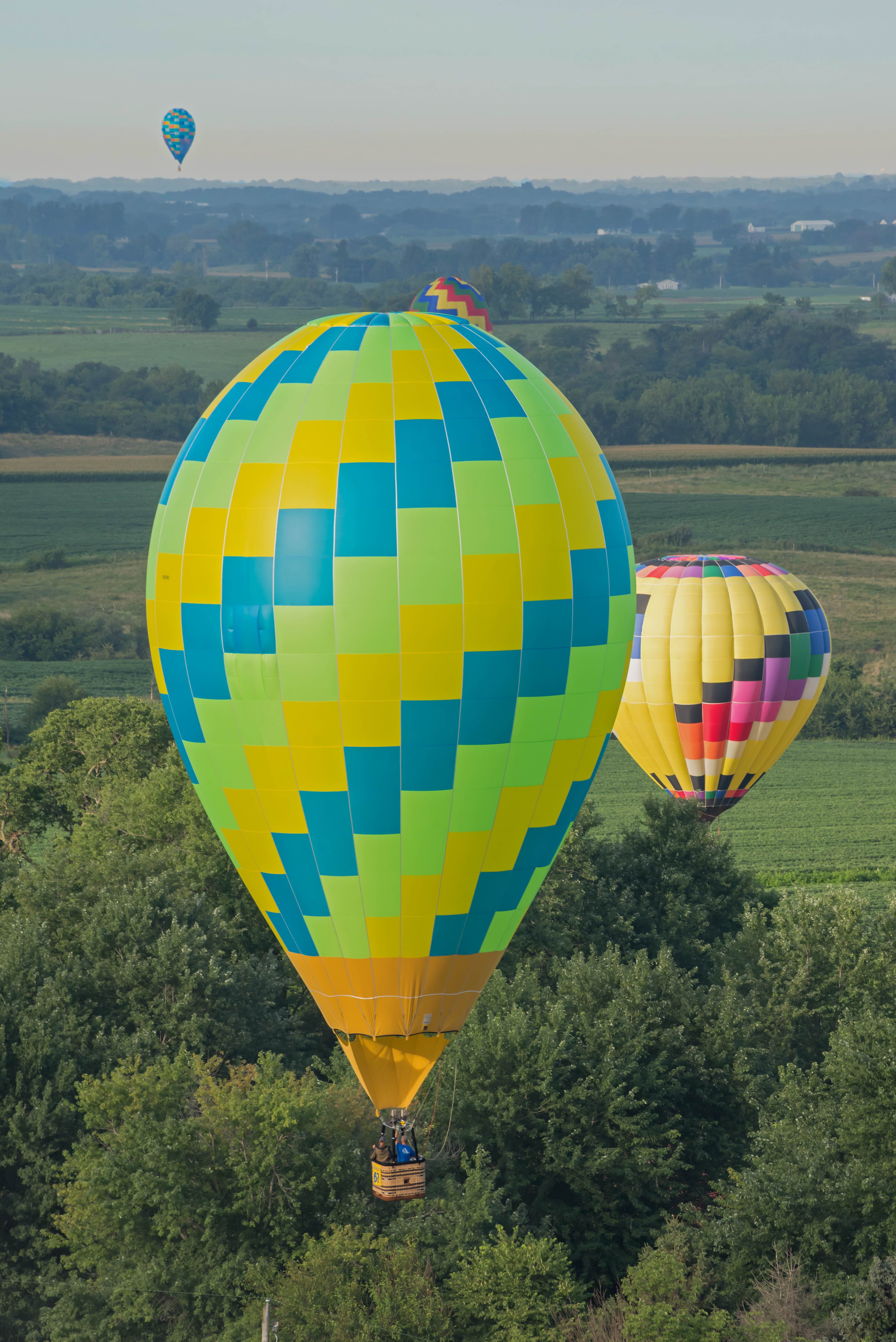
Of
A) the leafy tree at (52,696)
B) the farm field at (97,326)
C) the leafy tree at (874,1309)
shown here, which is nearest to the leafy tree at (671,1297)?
the leafy tree at (874,1309)

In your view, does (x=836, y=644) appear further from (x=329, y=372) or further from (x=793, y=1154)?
(x=329, y=372)

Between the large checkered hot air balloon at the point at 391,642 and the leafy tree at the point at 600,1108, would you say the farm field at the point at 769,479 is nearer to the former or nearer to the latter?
the leafy tree at the point at 600,1108

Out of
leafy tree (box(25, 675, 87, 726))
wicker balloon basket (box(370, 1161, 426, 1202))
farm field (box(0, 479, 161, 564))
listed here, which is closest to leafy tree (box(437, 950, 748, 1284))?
wicker balloon basket (box(370, 1161, 426, 1202))

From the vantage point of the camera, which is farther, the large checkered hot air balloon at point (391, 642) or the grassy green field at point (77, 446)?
the grassy green field at point (77, 446)

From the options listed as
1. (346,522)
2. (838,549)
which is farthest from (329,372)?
(838,549)

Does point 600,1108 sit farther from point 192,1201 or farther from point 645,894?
point 645,894
